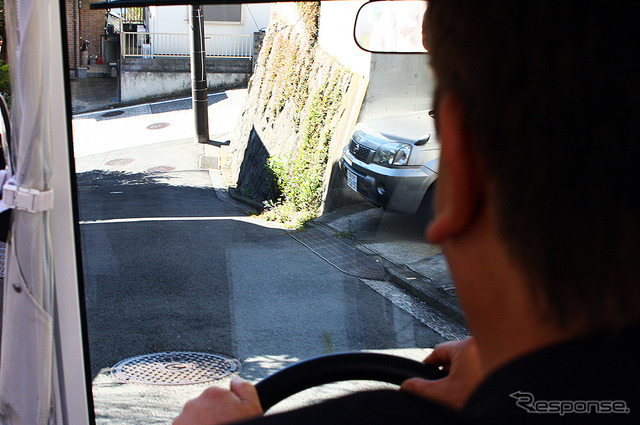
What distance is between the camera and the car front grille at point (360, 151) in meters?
2.19

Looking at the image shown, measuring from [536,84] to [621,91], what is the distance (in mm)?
61

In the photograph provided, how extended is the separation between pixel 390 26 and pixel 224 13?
471 mm

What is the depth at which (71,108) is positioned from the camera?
1404 mm

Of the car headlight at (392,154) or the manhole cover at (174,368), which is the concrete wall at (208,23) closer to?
the car headlight at (392,154)

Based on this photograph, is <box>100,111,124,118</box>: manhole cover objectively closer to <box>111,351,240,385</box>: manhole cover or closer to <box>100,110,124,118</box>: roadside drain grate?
<box>100,110,124,118</box>: roadside drain grate

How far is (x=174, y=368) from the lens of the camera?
1955 mm

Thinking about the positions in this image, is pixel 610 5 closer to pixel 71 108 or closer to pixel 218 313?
pixel 71 108

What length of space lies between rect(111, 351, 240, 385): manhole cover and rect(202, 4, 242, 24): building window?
1.08 m

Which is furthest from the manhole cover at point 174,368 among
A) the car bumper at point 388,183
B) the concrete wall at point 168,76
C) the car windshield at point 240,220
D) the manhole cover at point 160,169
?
the concrete wall at point 168,76

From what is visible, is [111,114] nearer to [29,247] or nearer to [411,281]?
[29,247]

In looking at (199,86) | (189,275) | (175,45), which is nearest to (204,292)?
(189,275)

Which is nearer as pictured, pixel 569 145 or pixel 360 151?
pixel 569 145

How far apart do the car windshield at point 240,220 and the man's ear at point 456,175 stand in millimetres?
1270

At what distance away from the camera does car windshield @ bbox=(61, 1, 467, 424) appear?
1886 mm
